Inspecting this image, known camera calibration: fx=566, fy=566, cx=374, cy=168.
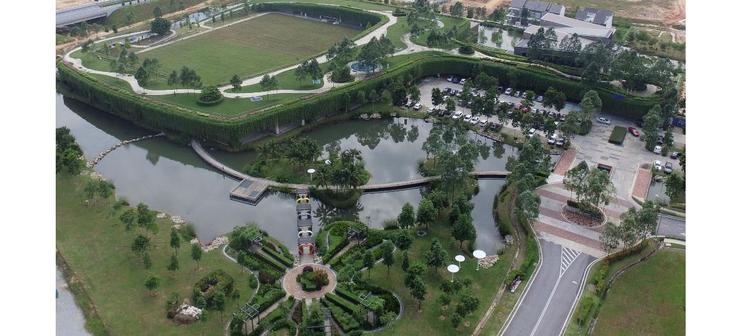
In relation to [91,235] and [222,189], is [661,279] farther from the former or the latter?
[91,235]

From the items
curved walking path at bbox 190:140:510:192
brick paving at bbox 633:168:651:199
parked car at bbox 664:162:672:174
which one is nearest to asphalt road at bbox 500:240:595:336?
curved walking path at bbox 190:140:510:192

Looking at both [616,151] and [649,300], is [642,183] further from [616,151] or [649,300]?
[649,300]

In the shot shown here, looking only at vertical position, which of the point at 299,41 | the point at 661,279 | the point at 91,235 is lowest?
the point at 91,235

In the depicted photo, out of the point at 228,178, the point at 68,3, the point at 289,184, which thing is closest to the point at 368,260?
the point at 289,184

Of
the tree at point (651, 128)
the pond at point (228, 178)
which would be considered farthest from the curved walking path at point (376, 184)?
the tree at point (651, 128)

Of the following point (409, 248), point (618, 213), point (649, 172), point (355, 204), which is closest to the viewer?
point (409, 248)

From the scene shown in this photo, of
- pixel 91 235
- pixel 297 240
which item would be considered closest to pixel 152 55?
pixel 91 235
